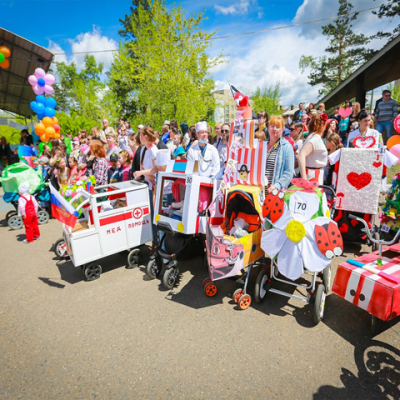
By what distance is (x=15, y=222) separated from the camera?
6902 mm

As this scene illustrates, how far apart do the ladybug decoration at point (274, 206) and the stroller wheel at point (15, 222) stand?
682cm

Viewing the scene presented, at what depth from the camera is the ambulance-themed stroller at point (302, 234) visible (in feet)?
9.19

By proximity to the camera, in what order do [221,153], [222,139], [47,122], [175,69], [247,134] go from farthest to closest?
[175,69] → [47,122] → [222,139] → [221,153] → [247,134]

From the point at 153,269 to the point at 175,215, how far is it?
96 cm

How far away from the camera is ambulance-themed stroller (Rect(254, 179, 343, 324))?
280cm

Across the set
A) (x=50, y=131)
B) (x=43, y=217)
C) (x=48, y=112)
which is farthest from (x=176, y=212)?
(x=48, y=112)

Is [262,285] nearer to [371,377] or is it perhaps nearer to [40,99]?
[371,377]

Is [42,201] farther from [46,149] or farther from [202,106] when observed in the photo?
[202,106]

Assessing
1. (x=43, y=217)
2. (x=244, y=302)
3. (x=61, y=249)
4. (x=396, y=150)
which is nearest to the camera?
(x=244, y=302)

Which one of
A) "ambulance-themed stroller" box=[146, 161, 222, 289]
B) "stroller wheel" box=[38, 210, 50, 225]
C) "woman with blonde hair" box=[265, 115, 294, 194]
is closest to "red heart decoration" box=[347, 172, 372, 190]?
Answer: "woman with blonde hair" box=[265, 115, 294, 194]

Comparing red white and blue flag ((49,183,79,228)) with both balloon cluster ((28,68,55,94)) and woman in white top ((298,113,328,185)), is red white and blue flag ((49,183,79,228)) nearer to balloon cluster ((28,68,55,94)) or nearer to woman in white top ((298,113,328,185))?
woman in white top ((298,113,328,185))

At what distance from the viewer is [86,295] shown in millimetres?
3797

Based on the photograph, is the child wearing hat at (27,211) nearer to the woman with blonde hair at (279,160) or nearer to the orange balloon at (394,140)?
the woman with blonde hair at (279,160)

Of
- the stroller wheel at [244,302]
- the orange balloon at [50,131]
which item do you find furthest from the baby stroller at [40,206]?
the stroller wheel at [244,302]
